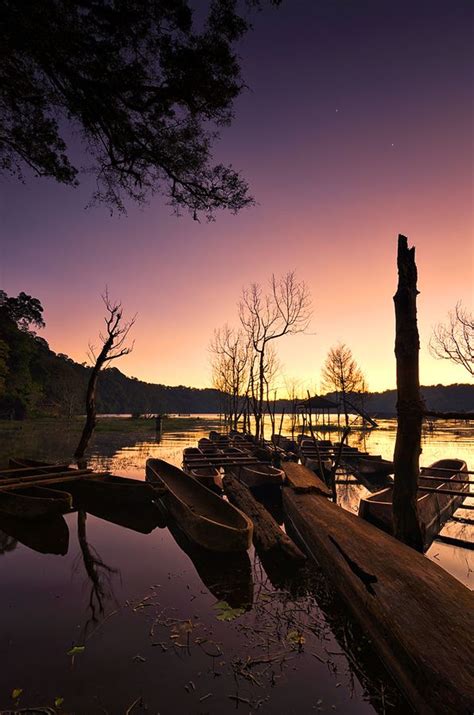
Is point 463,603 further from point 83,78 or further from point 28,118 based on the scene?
point 28,118

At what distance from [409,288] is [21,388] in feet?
200

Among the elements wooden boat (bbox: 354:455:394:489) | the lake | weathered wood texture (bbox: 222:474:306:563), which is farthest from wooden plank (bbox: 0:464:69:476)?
wooden boat (bbox: 354:455:394:489)

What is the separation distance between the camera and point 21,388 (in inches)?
2178

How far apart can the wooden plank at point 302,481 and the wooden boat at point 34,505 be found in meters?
6.10

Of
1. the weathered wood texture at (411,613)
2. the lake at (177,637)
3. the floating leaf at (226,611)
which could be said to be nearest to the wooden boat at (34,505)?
the lake at (177,637)

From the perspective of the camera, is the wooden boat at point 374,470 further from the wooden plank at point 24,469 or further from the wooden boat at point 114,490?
the wooden plank at point 24,469

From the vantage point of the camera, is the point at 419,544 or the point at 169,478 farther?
the point at 169,478

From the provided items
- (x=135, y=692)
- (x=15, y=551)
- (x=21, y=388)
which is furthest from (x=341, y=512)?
(x=21, y=388)

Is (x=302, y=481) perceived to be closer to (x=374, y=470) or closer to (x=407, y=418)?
(x=407, y=418)

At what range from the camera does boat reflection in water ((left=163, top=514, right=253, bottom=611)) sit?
19.0ft

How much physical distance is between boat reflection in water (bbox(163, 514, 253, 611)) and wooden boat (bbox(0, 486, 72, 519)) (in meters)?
3.17

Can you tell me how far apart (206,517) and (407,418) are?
17.1 ft

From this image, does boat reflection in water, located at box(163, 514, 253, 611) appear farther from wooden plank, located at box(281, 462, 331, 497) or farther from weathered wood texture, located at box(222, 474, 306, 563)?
wooden plank, located at box(281, 462, 331, 497)

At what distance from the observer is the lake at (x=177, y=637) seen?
11.7ft
